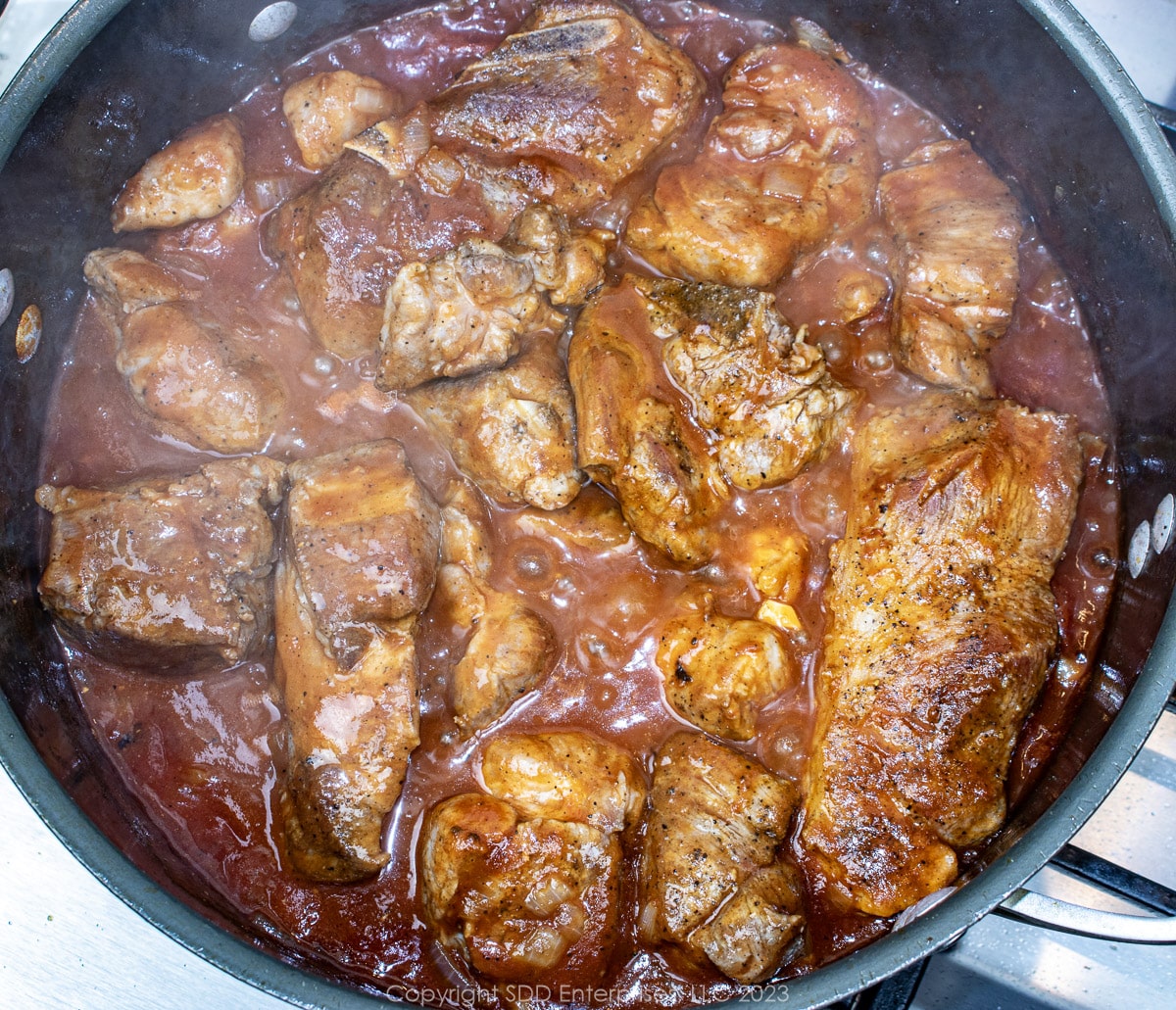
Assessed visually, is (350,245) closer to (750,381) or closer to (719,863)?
(750,381)

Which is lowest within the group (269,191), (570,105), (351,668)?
(351,668)

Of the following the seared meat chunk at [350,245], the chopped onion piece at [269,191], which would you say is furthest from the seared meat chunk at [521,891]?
the chopped onion piece at [269,191]

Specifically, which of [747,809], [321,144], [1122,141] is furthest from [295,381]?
[1122,141]

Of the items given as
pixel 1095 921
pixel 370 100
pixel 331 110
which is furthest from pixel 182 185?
pixel 1095 921

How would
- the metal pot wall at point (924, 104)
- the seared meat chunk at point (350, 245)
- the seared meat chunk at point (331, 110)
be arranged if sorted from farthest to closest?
the seared meat chunk at point (331, 110) < the seared meat chunk at point (350, 245) < the metal pot wall at point (924, 104)

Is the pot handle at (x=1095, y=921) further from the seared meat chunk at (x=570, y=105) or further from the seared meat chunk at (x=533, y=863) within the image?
the seared meat chunk at (x=570, y=105)

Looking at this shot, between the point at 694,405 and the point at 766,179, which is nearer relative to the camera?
the point at 694,405
